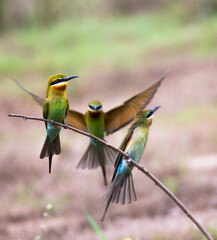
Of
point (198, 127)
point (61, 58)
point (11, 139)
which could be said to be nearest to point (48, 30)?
point (61, 58)

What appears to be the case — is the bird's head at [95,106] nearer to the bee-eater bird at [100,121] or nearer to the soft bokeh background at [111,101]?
the bee-eater bird at [100,121]

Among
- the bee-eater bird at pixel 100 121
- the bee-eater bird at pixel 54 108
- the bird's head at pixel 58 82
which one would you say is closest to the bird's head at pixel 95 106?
the bee-eater bird at pixel 100 121

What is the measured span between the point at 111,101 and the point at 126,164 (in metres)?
8.28

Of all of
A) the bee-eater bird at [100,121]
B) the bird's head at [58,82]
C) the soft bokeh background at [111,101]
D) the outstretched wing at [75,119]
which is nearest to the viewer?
the bird's head at [58,82]

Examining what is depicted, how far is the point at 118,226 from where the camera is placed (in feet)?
14.6

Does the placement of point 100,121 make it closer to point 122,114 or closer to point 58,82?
point 122,114

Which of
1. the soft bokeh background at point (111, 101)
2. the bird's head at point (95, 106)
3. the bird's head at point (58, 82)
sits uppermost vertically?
the bird's head at point (58, 82)

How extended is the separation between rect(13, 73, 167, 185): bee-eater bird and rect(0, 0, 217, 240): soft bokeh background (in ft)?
3.35

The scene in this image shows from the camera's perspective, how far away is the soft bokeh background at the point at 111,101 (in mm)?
4836

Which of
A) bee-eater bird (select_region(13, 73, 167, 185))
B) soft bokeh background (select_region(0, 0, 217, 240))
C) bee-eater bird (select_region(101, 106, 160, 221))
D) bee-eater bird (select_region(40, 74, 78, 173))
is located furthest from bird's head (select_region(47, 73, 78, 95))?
soft bokeh background (select_region(0, 0, 217, 240))

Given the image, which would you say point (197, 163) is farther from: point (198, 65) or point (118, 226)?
point (198, 65)

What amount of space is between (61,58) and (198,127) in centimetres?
706

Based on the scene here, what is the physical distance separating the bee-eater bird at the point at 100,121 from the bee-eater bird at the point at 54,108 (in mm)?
171

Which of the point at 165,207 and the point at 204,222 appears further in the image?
the point at 165,207
